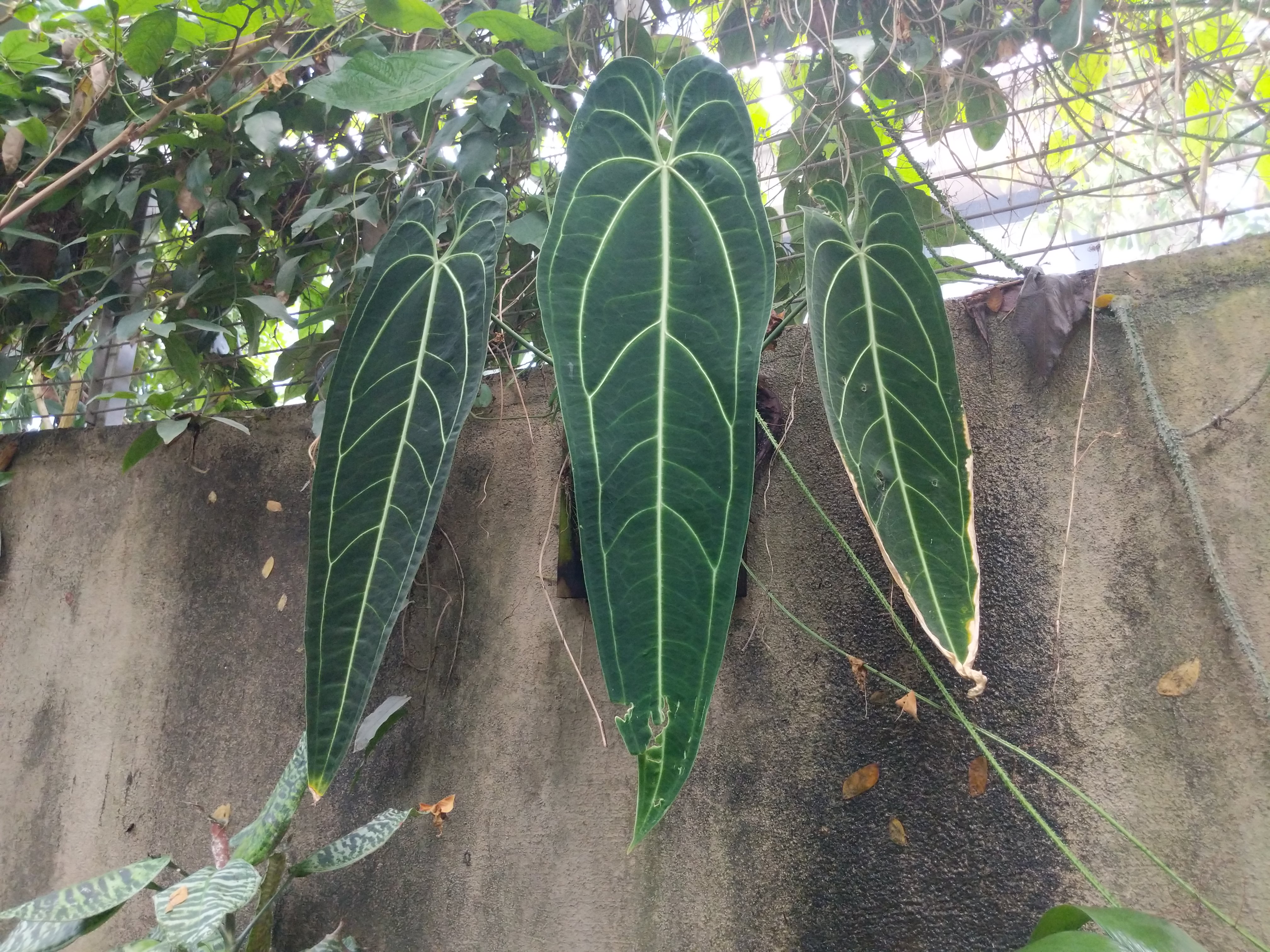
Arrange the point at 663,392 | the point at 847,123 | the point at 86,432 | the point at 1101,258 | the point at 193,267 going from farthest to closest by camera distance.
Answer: the point at 86,432 < the point at 193,267 < the point at 847,123 < the point at 1101,258 < the point at 663,392

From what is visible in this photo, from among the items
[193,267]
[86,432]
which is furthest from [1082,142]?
[86,432]

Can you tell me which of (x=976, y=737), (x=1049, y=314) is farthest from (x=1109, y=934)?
(x=1049, y=314)

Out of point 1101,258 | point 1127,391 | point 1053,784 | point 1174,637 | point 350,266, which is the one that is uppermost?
point 350,266

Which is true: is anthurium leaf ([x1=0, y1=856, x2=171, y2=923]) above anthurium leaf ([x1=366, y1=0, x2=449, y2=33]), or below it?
below

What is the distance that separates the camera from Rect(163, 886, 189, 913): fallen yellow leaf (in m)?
0.76

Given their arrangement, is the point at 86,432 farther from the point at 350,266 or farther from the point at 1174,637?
the point at 1174,637

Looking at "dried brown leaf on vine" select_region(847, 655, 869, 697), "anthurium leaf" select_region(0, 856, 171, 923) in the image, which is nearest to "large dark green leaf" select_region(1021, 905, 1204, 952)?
"dried brown leaf on vine" select_region(847, 655, 869, 697)

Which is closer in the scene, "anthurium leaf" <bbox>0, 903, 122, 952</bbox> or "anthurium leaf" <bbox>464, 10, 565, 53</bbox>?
"anthurium leaf" <bbox>0, 903, 122, 952</bbox>

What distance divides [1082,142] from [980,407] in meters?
0.40

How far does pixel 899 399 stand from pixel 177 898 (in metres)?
0.87

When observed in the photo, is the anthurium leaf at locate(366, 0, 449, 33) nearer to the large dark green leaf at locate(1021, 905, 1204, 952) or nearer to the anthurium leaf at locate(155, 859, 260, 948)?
the anthurium leaf at locate(155, 859, 260, 948)

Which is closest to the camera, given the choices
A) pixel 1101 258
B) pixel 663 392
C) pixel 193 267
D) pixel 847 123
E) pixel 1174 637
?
pixel 663 392

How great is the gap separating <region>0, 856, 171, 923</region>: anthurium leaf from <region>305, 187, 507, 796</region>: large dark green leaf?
1.26ft

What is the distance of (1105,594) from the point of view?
0.88m
